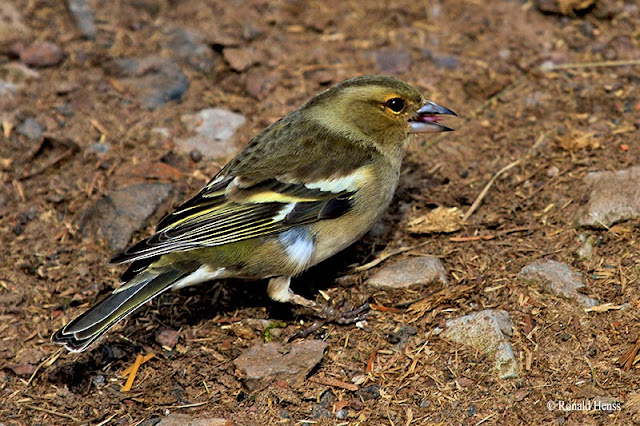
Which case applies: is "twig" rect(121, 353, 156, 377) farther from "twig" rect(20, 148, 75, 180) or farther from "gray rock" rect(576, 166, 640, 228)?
"gray rock" rect(576, 166, 640, 228)

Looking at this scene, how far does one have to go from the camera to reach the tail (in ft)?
14.4

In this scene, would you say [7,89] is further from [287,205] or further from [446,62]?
[446,62]

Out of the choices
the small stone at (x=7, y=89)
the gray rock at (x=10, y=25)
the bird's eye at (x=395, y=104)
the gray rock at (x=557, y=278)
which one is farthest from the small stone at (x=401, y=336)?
the gray rock at (x=10, y=25)

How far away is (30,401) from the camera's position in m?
4.50

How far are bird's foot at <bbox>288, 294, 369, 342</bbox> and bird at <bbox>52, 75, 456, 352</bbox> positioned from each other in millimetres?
17

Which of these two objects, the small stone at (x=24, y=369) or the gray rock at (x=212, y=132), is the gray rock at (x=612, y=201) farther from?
the small stone at (x=24, y=369)

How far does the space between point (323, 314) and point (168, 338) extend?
1.04 m

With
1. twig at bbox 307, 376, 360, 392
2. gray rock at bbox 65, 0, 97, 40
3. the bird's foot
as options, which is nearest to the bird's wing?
the bird's foot

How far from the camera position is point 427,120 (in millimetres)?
5441

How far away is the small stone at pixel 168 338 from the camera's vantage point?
491 cm

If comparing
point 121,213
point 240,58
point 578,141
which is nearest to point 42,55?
point 240,58

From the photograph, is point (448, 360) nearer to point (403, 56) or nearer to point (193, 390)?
point (193, 390)

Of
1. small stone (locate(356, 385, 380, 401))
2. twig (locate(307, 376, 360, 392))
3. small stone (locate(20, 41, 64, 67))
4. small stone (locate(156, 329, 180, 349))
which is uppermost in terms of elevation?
small stone (locate(20, 41, 64, 67))

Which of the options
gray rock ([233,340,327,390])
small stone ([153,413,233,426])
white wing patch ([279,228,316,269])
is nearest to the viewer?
small stone ([153,413,233,426])
